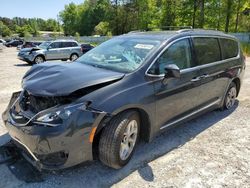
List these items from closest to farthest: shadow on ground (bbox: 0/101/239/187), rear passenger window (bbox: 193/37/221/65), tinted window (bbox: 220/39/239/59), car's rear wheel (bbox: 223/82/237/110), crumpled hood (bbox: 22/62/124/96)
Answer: crumpled hood (bbox: 22/62/124/96) < shadow on ground (bbox: 0/101/239/187) < rear passenger window (bbox: 193/37/221/65) < tinted window (bbox: 220/39/239/59) < car's rear wheel (bbox: 223/82/237/110)

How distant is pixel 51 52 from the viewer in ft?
52.7

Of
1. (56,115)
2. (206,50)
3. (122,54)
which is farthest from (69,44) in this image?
(56,115)

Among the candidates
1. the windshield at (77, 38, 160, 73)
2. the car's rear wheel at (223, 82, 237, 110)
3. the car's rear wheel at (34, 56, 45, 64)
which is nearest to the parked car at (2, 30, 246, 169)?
the windshield at (77, 38, 160, 73)

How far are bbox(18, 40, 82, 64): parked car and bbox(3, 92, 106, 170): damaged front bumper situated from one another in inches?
528

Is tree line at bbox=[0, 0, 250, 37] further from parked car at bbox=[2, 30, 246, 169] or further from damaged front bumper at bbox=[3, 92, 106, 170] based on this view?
damaged front bumper at bbox=[3, 92, 106, 170]

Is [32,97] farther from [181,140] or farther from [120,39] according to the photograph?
[181,140]

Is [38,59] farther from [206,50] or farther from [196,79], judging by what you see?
[196,79]

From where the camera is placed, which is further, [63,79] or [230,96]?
[230,96]

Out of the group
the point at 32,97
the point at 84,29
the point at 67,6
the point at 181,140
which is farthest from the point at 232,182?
the point at 67,6

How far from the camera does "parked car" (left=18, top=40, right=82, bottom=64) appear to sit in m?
15.3

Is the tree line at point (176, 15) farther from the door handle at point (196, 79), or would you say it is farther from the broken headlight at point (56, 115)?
the broken headlight at point (56, 115)

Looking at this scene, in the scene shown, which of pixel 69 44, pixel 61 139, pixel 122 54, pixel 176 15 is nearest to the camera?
pixel 61 139

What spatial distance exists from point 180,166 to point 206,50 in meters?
2.18

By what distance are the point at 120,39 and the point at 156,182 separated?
94.9 inches
